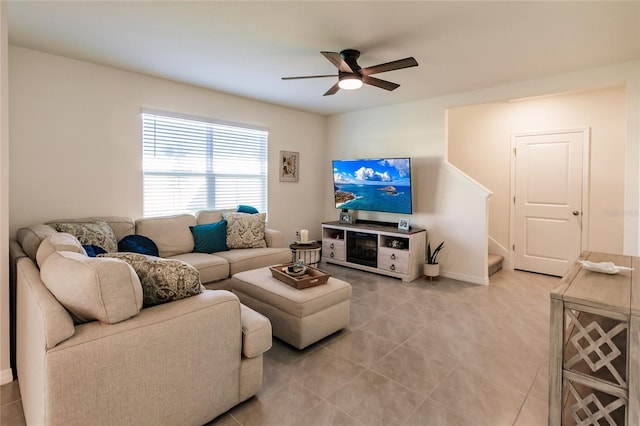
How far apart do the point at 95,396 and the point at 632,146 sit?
4587 millimetres

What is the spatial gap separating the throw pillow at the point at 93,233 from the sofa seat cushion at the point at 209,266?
0.65 metres

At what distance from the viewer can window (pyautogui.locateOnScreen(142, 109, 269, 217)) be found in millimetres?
3832

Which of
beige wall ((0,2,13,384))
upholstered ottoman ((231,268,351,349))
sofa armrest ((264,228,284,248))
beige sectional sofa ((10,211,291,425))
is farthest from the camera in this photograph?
sofa armrest ((264,228,284,248))

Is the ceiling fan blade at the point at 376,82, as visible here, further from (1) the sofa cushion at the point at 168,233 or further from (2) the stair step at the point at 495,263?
(2) the stair step at the point at 495,263

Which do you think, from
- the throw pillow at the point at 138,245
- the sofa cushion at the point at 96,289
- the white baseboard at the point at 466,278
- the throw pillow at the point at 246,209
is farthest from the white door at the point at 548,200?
the sofa cushion at the point at 96,289

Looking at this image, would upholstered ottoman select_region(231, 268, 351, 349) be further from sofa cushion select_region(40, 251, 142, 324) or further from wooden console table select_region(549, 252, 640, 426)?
wooden console table select_region(549, 252, 640, 426)

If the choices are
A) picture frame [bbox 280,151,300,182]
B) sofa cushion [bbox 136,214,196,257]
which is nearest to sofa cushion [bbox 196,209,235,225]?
sofa cushion [bbox 136,214,196,257]

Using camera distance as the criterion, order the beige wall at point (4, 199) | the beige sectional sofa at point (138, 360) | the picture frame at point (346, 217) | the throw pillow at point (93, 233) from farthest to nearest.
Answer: the picture frame at point (346, 217)
the throw pillow at point (93, 233)
the beige wall at point (4, 199)
the beige sectional sofa at point (138, 360)

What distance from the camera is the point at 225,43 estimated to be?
2.81 meters

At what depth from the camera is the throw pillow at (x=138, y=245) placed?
315 centimetres

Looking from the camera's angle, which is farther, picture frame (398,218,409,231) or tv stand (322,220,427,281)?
picture frame (398,218,409,231)

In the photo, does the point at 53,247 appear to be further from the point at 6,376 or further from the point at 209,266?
the point at 209,266

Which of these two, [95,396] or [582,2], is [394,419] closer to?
[95,396]

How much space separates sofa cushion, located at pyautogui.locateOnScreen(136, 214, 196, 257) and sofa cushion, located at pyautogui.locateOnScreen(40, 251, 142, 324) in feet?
6.73
